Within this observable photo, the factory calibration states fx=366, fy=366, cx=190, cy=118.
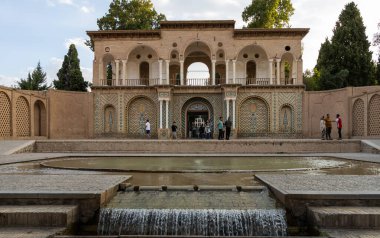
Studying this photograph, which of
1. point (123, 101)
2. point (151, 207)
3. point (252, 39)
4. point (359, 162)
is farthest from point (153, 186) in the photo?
point (252, 39)

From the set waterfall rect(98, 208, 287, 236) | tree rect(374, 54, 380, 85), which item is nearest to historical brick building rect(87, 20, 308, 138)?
tree rect(374, 54, 380, 85)

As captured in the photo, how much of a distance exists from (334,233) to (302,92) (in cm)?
2206

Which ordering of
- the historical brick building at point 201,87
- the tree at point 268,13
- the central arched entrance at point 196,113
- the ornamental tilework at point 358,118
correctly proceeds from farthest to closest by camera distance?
the tree at point 268,13
the central arched entrance at point 196,113
the historical brick building at point 201,87
the ornamental tilework at point 358,118

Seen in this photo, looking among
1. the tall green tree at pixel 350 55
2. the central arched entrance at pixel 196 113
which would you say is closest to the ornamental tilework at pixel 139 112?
the central arched entrance at pixel 196 113

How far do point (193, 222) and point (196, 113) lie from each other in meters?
21.6

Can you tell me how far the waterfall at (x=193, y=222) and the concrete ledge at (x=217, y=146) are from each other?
10.6m

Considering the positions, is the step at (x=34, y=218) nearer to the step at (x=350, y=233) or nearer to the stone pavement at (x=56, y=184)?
the stone pavement at (x=56, y=184)

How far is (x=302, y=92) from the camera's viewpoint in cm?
2583

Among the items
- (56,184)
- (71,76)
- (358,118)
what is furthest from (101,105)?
(56,184)

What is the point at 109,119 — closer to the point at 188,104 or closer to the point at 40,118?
the point at 40,118

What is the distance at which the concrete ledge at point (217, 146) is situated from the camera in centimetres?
1631

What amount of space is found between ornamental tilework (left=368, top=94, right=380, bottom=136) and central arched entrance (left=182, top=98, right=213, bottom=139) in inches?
418

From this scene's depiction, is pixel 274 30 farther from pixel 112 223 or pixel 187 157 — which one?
pixel 112 223

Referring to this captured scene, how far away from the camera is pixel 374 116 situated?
64.6 ft
